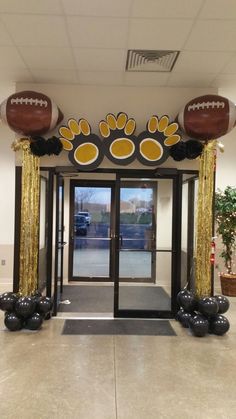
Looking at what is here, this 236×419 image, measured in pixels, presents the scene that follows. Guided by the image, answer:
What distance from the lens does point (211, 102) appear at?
4.11 m

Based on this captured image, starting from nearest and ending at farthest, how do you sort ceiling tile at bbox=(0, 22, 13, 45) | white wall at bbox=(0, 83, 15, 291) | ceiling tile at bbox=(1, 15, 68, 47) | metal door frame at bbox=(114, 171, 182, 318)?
ceiling tile at bbox=(1, 15, 68, 47) → ceiling tile at bbox=(0, 22, 13, 45) → metal door frame at bbox=(114, 171, 182, 318) → white wall at bbox=(0, 83, 15, 291)

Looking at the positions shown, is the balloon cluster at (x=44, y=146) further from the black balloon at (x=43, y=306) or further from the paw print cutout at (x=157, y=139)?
the black balloon at (x=43, y=306)

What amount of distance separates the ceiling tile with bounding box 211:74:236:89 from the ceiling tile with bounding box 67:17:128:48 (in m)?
1.52

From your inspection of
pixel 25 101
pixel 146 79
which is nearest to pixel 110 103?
pixel 146 79

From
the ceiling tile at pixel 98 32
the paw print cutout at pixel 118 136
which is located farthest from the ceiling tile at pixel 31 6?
the paw print cutout at pixel 118 136

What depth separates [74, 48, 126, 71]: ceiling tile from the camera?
12.7 feet

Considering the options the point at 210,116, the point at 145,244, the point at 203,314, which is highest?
the point at 210,116

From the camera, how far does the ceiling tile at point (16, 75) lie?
174 inches

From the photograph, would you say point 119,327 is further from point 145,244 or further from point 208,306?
point 145,244

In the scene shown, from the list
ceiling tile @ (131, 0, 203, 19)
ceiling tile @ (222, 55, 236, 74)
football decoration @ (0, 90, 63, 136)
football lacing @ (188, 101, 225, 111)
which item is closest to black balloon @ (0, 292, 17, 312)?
football decoration @ (0, 90, 63, 136)

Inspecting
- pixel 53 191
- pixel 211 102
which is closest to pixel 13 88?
pixel 53 191

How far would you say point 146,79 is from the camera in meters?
4.63

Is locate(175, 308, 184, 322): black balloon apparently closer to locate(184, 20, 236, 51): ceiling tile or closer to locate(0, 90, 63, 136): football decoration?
locate(0, 90, 63, 136): football decoration

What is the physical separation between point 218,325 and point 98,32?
3.57 m
